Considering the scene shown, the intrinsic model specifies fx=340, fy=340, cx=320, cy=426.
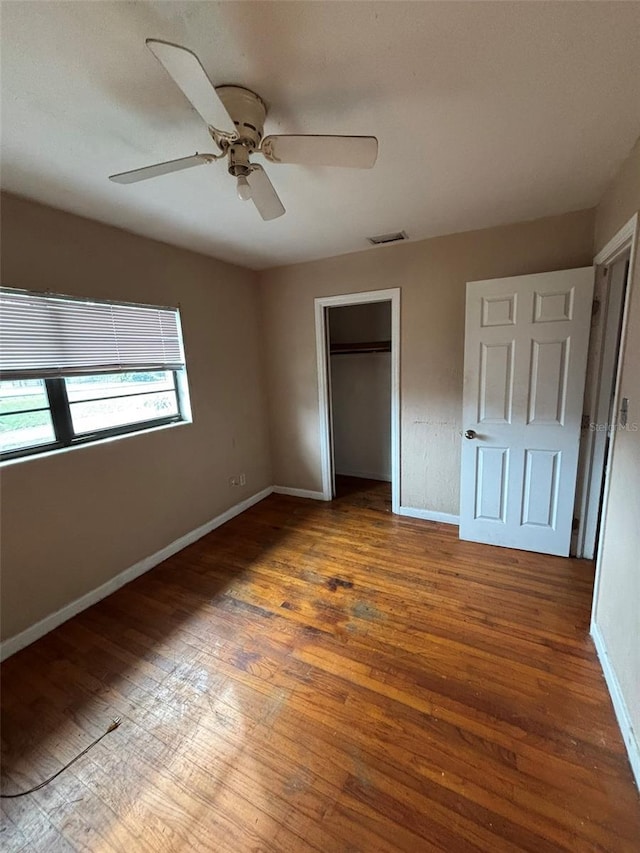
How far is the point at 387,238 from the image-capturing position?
108 inches

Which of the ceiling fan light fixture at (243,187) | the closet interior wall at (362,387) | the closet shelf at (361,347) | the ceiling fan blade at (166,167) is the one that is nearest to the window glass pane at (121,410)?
the ceiling fan blade at (166,167)

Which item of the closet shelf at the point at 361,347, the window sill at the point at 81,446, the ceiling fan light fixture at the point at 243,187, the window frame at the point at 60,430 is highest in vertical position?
the ceiling fan light fixture at the point at 243,187

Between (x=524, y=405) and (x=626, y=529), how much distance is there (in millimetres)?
1136

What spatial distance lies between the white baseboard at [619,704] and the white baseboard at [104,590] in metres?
2.84

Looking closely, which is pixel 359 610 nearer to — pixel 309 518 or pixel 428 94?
pixel 309 518

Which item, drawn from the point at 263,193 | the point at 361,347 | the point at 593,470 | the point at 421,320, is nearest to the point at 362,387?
the point at 361,347

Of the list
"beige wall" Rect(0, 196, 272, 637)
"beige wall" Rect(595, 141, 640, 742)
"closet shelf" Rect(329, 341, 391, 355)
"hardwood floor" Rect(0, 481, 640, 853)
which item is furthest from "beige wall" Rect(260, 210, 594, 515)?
"hardwood floor" Rect(0, 481, 640, 853)

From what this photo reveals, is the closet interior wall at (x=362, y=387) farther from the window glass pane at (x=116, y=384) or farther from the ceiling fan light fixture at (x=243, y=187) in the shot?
the ceiling fan light fixture at (x=243, y=187)

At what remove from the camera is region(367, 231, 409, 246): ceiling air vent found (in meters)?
2.66

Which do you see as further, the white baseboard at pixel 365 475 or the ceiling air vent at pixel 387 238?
the white baseboard at pixel 365 475

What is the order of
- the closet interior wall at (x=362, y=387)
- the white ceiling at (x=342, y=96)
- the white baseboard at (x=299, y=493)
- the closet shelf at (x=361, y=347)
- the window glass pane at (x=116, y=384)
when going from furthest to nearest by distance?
the closet interior wall at (x=362, y=387), the closet shelf at (x=361, y=347), the white baseboard at (x=299, y=493), the window glass pane at (x=116, y=384), the white ceiling at (x=342, y=96)

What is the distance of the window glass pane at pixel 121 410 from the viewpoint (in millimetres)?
2223

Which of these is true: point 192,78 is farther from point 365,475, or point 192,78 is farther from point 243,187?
point 365,475

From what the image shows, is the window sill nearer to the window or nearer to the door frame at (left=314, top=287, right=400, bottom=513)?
the window
